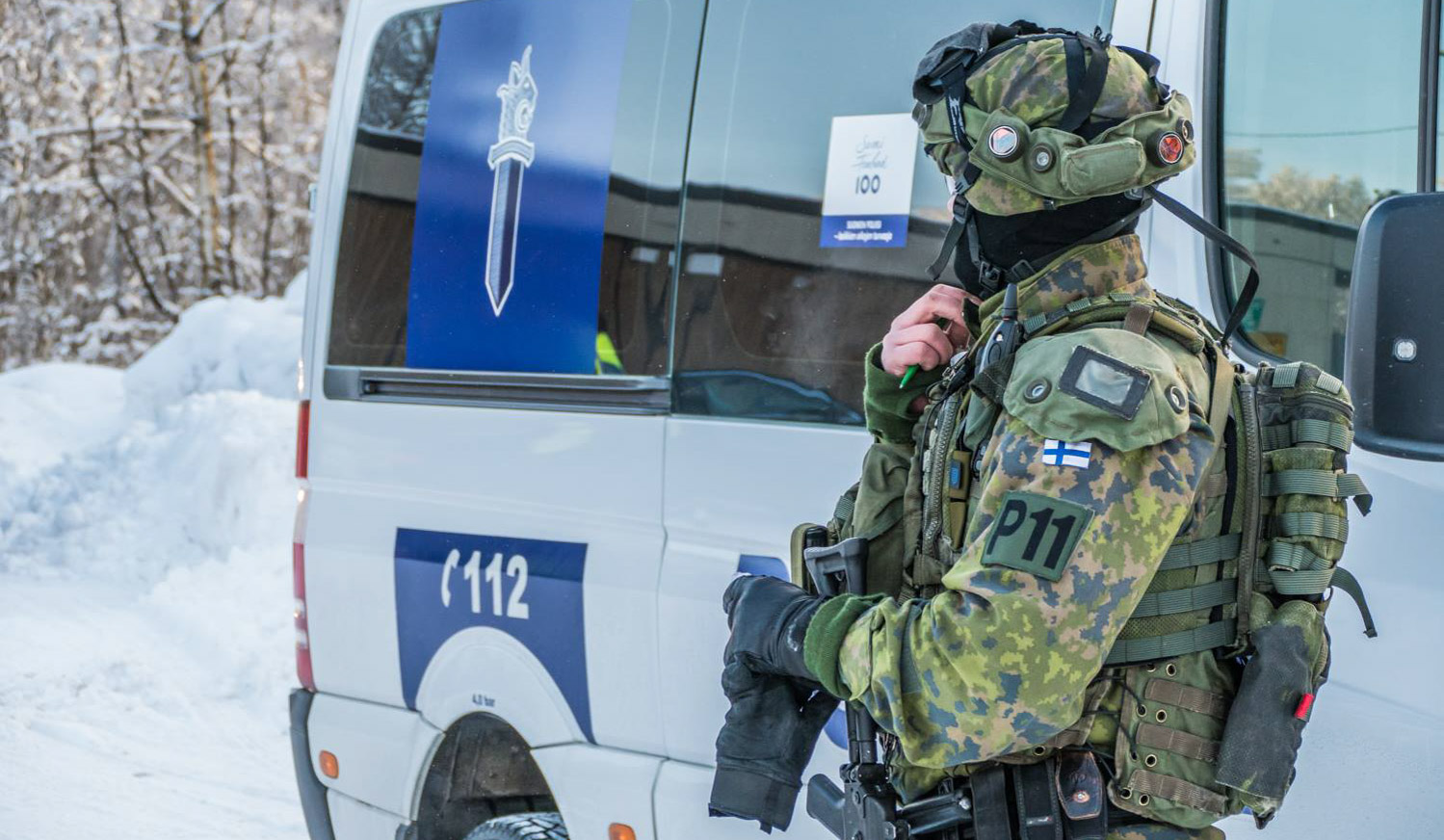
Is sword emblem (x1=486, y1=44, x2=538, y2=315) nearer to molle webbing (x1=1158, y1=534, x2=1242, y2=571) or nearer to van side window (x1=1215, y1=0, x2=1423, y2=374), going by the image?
van side window (x1=1215, y1=0, x2=1423, y2=374)

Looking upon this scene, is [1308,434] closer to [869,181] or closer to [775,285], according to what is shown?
[869,181]

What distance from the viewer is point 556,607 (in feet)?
9.57

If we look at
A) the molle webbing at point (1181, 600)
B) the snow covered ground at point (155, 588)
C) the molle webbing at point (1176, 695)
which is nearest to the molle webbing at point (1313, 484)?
the molle webbing at point (1181, 600)

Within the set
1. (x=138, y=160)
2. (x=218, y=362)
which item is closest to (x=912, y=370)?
(x=218, y=362)

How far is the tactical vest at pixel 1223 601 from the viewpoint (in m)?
1.62

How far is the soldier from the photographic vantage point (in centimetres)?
150

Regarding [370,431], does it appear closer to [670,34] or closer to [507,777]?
[507,777]

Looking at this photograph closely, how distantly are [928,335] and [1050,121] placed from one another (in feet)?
1.27

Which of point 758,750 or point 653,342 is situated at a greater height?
point 653,342

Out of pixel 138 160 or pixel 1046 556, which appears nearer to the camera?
pixel 1046 556

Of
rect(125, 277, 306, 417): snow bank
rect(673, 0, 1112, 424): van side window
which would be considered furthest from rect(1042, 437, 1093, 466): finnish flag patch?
rect(125, 277, 306, 417): snow bank

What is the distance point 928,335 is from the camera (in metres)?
1.93

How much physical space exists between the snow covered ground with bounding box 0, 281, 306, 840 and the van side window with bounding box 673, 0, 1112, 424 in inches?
113

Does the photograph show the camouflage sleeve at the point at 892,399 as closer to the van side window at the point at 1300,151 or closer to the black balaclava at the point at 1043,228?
the black balaclava at the point at 1043,228
